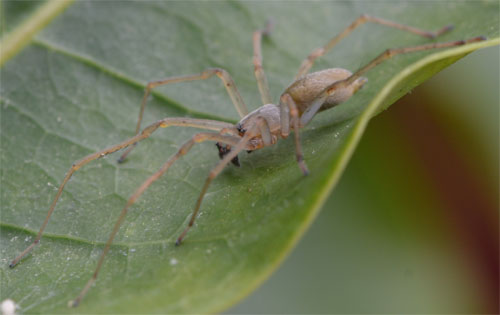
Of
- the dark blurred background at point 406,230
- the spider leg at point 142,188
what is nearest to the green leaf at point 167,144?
the spider leg at point 142,188

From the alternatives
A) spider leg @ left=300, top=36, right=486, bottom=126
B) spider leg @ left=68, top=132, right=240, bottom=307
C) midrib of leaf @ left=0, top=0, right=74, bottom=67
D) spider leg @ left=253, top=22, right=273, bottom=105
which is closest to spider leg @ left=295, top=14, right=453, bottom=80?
spider leg @ left=253, top=22, right=273, bottom=105

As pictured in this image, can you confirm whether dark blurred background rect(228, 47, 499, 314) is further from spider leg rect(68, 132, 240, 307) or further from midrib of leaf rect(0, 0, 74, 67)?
midrib of leaf rect(0, 0, 74, 67)

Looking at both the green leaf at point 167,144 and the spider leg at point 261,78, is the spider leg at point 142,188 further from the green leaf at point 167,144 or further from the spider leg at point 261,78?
the spider leg at point 261,78

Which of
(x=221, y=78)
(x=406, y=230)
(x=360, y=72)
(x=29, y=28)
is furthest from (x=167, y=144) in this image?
(x=406, y=230)

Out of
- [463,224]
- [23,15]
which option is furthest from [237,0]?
[463,224]

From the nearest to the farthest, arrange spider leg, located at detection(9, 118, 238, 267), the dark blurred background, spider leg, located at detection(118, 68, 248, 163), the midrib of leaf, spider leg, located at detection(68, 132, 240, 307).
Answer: spider leg, located at detection(68, 132, 240, 307) < spider leg, located at detection(9, 118, 238, 267) < the dark blurred background < spider leg, located at detection(118, 68, 248, 163) < the midrib of leaf

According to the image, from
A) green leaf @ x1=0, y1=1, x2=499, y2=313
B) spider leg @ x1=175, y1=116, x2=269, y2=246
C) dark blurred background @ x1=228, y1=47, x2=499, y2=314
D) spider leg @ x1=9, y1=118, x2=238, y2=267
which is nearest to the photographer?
green leaf @ x1=0, y1=1, x2=499, y2=313

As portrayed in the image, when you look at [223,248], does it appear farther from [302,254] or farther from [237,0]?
[237,0]
